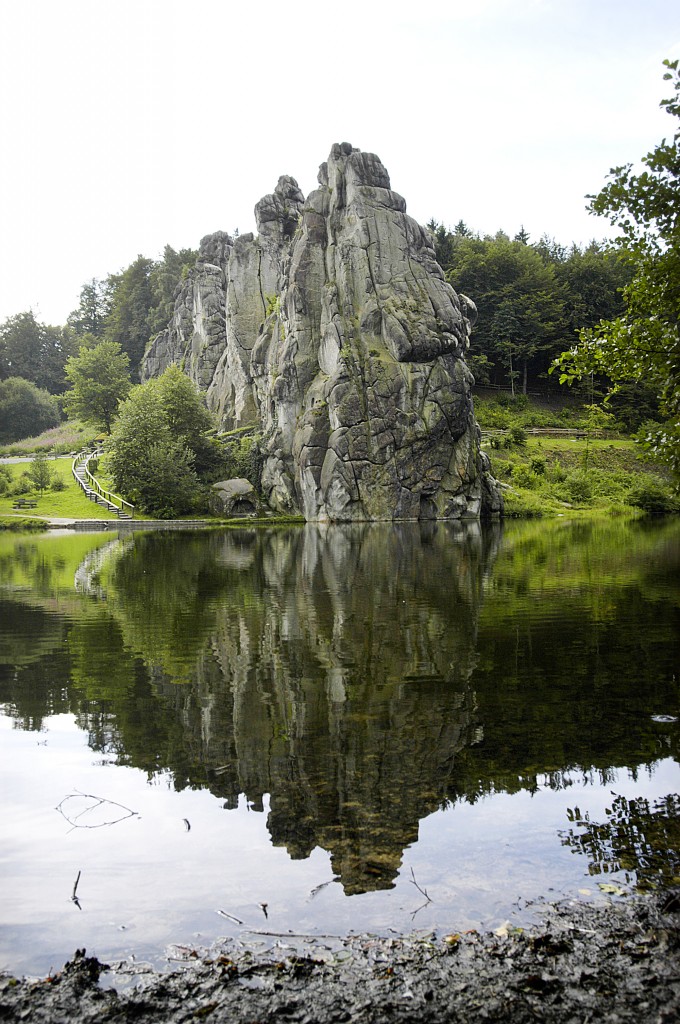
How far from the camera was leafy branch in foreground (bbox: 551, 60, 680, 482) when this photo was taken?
12305 millimetres

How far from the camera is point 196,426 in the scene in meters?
72.2

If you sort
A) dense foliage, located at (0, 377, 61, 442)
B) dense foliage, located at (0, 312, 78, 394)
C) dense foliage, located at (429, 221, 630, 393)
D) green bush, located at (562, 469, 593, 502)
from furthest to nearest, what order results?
dense foliage, located at (0, 312, 78, 394) < dense foliage, located at (0, 377, 61, 442) < dense foliage, located at (429, 221, 630, 393) < green bush, located at (562, 469, 593, 502)

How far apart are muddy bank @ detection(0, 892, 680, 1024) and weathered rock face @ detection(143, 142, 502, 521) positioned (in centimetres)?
6029

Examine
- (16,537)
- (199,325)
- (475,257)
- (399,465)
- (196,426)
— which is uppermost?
(475,257)

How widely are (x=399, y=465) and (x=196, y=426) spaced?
22.0m

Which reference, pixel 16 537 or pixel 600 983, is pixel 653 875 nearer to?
pixel 600 983

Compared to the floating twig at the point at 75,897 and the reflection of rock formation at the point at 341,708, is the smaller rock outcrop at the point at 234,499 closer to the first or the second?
the reflection of rock formation at the point at 341,708

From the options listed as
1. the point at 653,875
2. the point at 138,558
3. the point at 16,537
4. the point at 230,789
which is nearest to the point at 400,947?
the point at 653,875

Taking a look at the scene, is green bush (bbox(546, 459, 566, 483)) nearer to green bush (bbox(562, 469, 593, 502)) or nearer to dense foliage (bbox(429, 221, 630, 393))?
green bush (bbox(562, 469, 593, 502))

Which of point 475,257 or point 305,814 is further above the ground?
point 475,257

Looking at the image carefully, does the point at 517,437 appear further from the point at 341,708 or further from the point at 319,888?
the point at 319,888

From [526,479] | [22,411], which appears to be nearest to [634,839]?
[526,479]

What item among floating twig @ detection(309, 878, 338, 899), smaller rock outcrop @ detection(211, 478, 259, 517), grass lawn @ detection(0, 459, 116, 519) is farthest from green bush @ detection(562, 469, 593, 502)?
floating twig @ detection(309, 878, 338, 899)

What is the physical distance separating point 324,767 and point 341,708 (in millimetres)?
2345
